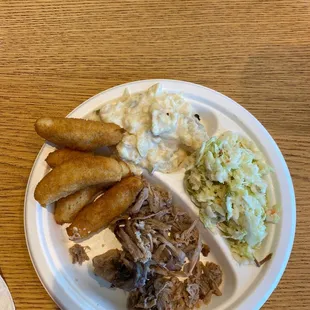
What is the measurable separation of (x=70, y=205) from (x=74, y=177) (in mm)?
165

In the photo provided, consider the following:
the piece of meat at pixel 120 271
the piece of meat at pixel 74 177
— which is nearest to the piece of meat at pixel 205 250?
the piece of meat at pixel 120 271

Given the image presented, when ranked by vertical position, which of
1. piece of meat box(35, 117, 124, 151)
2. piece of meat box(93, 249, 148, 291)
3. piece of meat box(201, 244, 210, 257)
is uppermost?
piece of meat box(35, 117, 124, 151)

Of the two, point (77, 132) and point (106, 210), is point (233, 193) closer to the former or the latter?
point (106, 210)

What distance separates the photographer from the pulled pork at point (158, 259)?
5.32 ft

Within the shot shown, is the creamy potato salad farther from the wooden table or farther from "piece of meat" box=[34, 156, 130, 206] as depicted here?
the wooden table

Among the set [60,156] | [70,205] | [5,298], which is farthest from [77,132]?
[5,298]

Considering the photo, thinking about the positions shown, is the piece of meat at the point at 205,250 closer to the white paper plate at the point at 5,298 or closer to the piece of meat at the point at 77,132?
the piece of meat at the point at 77,132

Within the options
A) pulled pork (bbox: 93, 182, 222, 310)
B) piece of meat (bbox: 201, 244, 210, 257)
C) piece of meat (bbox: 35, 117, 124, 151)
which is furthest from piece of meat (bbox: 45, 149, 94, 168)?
piece of meat (bbox: 201, 244, 210, 257)

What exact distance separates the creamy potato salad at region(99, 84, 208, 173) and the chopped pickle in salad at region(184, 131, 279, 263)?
10 cm

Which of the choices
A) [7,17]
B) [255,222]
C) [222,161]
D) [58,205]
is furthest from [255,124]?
[7,17]

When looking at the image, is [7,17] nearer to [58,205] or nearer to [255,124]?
[58,205]

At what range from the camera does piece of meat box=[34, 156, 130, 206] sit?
1.59 meters

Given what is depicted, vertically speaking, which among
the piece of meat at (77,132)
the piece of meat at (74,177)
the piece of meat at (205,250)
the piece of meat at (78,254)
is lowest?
the piece of meat at (205,250)

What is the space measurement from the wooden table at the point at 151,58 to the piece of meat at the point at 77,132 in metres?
0.25
